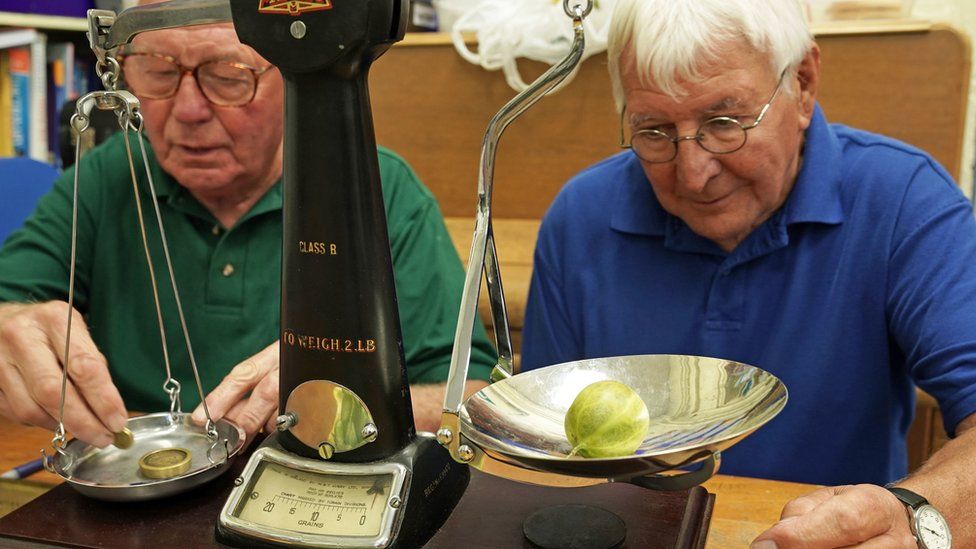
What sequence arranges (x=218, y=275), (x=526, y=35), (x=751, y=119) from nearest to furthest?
(x=751, y=119), (x=218, y=275), (x=526, y=35)

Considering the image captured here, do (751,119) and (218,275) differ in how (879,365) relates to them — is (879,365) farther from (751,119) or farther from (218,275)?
(218,275)

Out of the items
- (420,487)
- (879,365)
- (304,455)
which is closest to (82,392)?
(304,455)

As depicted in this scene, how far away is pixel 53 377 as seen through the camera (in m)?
1.10

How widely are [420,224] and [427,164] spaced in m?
1.28

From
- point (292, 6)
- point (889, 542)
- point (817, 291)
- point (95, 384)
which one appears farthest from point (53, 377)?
point (817, 291)

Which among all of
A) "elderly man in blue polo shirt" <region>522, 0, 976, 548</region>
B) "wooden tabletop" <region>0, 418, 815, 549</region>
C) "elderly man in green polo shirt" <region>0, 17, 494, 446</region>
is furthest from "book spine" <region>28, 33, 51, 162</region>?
"elderly man in blue polo shirt" <region>522, 0, 976, 548</region>

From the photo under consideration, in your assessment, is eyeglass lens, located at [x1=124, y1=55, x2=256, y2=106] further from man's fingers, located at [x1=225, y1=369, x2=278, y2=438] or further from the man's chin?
man's fingers, located at [x1=225, y1=369, x2=278, y2=438]

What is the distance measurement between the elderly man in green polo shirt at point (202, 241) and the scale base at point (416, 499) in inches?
14.7

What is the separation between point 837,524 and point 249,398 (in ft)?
2.08

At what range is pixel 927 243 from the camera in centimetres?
133

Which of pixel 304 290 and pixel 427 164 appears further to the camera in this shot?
pixel 427 164

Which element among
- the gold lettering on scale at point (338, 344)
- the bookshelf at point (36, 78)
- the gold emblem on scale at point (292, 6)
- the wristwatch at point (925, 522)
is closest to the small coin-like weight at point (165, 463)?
the gold lettering on scale at point (338, 344)

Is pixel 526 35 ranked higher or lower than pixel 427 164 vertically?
higher

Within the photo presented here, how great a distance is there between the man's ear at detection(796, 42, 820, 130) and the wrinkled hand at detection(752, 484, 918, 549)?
67 cm
